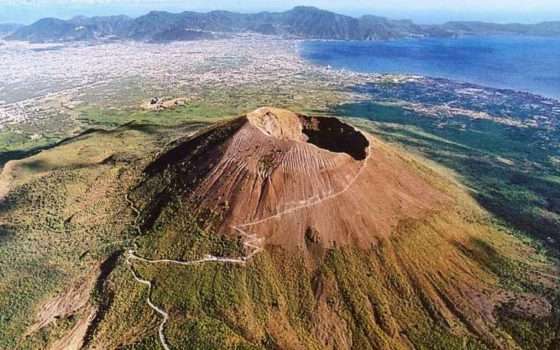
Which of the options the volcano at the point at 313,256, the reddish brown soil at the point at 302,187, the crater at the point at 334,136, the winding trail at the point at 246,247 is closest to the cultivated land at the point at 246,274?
the volcano at the point at 313,256

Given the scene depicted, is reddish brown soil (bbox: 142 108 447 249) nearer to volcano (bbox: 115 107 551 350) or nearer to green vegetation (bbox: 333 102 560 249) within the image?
volcano (bbox: 115 107 551 350)

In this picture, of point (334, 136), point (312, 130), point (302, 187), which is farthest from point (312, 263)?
point (312, 130)

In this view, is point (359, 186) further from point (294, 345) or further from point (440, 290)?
point (294, 345)

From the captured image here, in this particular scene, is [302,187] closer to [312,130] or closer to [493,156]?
[312,130]

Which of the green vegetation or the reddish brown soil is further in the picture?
the green vegetation

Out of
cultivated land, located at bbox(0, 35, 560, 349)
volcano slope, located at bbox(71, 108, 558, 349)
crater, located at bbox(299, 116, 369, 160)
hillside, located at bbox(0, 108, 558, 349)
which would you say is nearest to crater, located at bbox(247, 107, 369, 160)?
crater, located at bbox(299, 116, 369, 160)

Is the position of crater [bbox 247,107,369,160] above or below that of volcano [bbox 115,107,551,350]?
above

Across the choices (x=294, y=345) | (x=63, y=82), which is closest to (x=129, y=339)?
(x=294, y=345)
